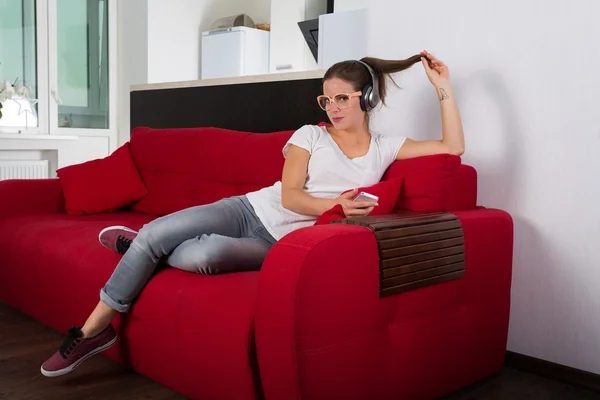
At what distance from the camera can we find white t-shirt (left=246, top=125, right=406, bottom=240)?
2.04 metres

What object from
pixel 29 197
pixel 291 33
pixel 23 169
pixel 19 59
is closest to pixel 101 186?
pixel 29 197

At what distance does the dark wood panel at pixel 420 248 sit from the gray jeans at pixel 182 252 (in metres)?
0.42

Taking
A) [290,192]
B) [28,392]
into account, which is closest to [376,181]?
[290,192]

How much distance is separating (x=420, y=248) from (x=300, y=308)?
421mm

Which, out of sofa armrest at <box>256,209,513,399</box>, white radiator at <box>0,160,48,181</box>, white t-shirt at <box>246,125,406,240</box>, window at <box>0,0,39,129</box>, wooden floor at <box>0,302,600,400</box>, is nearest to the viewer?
sofa armrest at <box>256,209,513,399</box>

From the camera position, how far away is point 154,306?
1845mm

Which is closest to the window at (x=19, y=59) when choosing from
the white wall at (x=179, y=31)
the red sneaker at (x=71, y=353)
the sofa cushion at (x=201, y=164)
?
the white wall at (x=179, y=31)

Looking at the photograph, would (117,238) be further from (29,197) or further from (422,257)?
(29,197)

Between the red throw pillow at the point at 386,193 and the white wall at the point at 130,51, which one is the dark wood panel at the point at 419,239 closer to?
the red throw pillow at the point at 386,193

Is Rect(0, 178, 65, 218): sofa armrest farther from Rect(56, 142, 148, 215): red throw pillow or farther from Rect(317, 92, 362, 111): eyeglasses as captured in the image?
Rect(317, 92, 362, 111): eyeglasses

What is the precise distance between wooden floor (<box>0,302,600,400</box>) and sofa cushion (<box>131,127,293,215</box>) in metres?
0.86

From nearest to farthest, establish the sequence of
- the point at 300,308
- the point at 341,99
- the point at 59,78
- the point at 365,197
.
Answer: the point at 300,308 < the point at 365,197 < the point at 341,99 < the point at 59,78

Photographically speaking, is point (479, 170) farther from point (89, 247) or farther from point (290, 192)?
point (89, 247)

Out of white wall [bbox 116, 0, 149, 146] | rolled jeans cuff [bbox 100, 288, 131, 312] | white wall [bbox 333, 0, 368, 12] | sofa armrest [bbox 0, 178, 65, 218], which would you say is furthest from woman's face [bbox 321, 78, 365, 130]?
white wall [bbox 116, 0, 149, 146]
